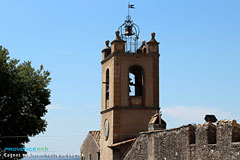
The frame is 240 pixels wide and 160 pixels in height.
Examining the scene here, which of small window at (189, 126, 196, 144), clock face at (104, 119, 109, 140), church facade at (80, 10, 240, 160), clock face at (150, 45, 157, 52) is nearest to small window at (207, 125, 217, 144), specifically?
small window at (189, 126, 196, 144)

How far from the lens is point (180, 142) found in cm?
1894

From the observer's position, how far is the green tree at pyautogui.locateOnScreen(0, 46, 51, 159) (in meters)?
27.3

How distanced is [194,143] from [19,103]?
41.6 ft

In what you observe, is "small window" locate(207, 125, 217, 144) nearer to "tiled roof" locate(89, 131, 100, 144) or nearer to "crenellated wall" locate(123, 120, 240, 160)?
"crenellated wall" locate(123, 120, 240, 160)

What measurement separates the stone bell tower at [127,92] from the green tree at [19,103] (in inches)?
230

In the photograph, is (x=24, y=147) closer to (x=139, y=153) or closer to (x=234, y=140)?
(x=139, y=153)

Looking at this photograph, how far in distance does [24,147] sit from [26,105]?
2.46 meters

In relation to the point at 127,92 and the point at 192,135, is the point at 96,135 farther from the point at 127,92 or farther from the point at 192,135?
the point at 192,135

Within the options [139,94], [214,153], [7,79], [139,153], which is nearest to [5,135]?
[7,79]

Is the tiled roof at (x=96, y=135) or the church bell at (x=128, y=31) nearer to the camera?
the church bell at (x=128, y=31)

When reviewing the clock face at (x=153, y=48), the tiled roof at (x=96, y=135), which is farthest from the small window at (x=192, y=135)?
the tiled roof at (x=96, y=135)

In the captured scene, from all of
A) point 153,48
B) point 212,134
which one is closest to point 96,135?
point 153,48

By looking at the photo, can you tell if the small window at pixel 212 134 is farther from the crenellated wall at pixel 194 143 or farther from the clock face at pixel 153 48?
the clock face at pixel 153 48

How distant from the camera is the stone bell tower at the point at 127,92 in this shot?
109 ft
